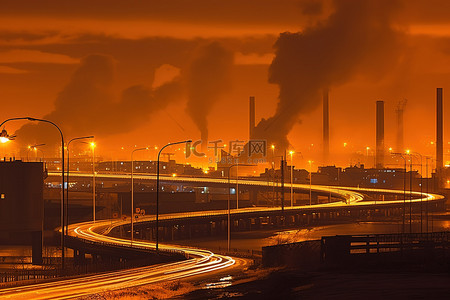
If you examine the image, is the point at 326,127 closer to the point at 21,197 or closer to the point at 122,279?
the point at 21,197

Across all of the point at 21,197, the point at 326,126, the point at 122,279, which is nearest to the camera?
the point at 122,279

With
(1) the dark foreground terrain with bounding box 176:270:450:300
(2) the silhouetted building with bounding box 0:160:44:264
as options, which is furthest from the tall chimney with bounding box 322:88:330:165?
(1) the dark foreground terrain with bounding box 176:270:450:300

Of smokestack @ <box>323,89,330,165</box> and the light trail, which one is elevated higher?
smokestack @ <box>323,89,330,165</box>

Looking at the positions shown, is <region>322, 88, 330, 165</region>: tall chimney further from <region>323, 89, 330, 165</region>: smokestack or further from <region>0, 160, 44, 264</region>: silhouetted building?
<region>0, 160, 44, 264</region>: silhouetted building

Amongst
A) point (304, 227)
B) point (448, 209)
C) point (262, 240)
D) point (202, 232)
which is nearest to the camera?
point (262, 240)

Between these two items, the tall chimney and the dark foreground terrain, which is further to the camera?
the tall chimney

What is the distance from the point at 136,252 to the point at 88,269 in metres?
12.3

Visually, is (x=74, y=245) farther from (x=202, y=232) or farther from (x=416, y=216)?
(x=416, y=216)

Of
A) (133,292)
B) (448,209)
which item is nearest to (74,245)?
(133,292)

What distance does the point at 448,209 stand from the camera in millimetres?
162125

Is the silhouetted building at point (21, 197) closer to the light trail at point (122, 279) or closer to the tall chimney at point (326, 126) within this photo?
the light trail at point (122, 279)

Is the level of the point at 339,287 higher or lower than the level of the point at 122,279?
higher

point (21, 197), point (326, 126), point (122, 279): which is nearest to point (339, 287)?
point (122, 279)

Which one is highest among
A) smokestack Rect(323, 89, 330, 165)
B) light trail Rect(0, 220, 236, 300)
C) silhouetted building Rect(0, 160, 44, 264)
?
smokestack Rect(323, 89, 330, 165)
